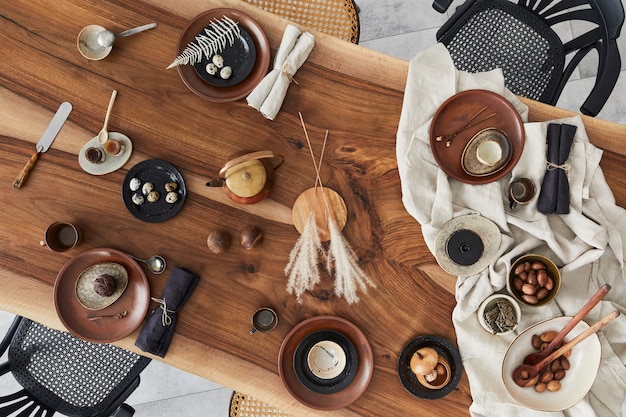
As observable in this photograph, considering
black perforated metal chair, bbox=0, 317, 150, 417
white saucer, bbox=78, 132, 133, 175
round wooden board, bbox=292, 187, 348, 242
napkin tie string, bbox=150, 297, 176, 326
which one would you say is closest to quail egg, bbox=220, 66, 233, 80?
white saucer, bbox=78, 132, 133, 175

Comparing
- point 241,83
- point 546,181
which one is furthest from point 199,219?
point 546,181

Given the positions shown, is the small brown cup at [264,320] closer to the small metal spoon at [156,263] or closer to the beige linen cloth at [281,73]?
the small metal spoon at [156,263]

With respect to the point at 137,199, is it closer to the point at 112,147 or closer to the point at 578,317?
the point at 112,147

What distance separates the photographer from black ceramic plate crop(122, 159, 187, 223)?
186 cm

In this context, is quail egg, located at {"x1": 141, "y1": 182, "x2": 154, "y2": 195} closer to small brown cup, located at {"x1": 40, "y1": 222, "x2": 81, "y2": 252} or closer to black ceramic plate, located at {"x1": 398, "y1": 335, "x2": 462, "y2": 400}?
small brown cup, located at {"x1": 40, "y1": 222, "x2": 81, "y2": 252}

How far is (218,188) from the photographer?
1883mm

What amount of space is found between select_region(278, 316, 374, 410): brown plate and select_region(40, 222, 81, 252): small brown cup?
875 millimetres

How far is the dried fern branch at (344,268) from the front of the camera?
183 centimetres

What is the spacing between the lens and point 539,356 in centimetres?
169

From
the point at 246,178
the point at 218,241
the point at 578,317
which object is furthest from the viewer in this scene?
the point at 218,241

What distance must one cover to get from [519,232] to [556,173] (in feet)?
0.81

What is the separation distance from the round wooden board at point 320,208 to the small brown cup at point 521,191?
61 centimetres

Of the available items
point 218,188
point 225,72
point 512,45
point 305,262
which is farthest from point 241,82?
point 512,45

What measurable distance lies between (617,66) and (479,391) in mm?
1407
